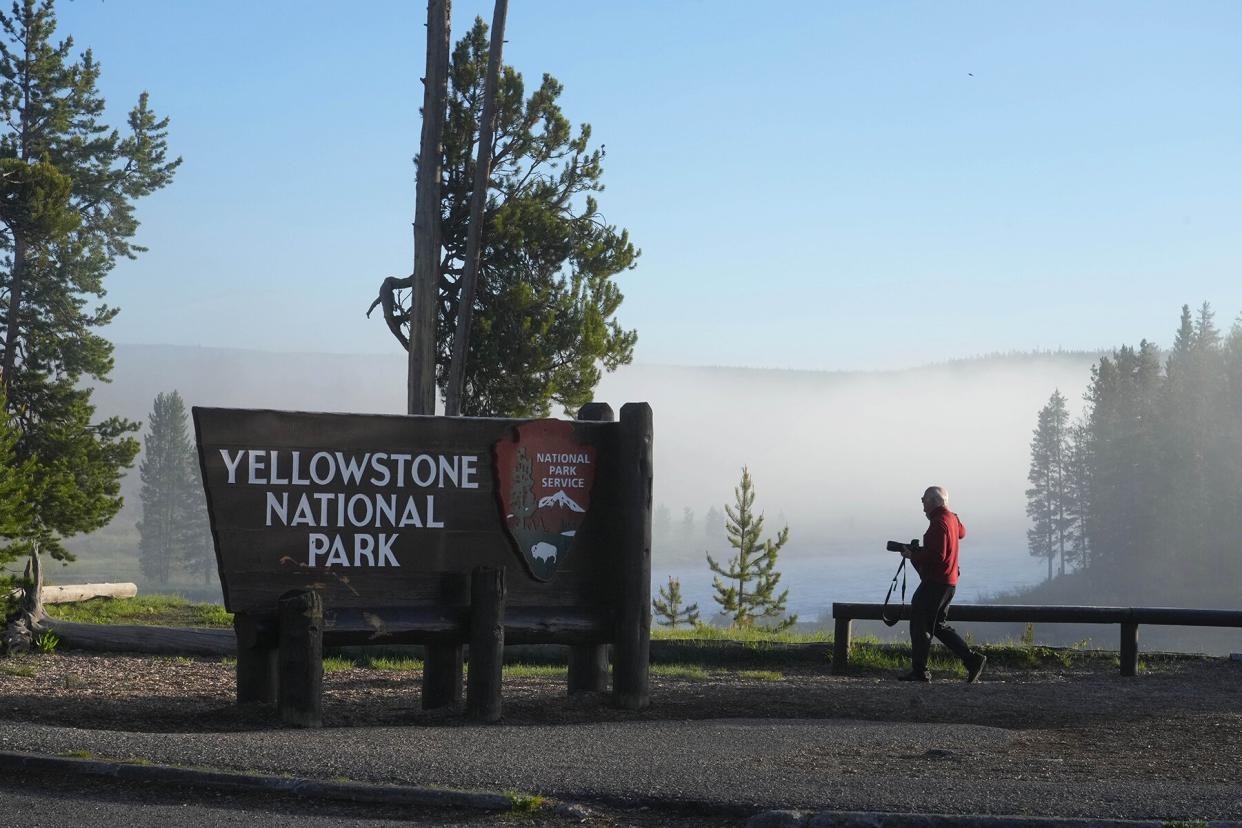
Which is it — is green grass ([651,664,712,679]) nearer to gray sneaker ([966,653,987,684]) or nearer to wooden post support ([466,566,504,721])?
gray sneaker ([966,653,987,684])

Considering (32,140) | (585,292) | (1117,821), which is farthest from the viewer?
(32,140)

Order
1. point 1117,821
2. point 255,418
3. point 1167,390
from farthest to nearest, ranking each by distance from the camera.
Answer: point 1167,390 < point 255,418 < point 1117,821

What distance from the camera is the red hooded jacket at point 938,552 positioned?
12703mm

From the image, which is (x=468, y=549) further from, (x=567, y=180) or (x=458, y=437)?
(x=567, y=180)

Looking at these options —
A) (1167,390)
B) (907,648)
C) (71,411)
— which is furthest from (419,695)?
(1167,390)

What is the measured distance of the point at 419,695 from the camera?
11469mm

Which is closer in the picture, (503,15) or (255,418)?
(255,418)

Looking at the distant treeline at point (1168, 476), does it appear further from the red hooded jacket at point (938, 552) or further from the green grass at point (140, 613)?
the red hooded jacket at point (938, 552)

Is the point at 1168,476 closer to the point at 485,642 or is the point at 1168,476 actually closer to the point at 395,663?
the point at 395,663

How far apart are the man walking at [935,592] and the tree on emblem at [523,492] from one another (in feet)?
13.5

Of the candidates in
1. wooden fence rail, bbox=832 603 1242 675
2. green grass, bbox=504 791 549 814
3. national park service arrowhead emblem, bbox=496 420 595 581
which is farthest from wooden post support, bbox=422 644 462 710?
wooden fence rail, bbox=832 603 1242 675

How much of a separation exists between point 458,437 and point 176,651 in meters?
6.31

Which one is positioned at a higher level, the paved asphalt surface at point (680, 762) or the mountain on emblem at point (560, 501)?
the mountain on emblem at point (560, 501)

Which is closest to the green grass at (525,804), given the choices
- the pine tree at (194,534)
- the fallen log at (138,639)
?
the fallen log at (138,639)
